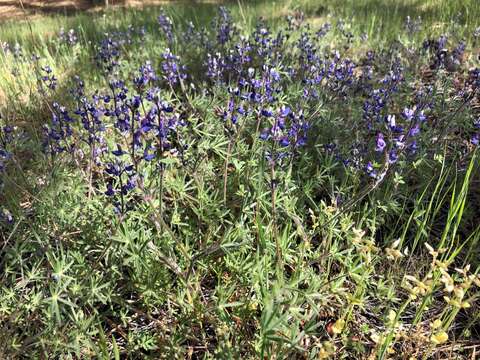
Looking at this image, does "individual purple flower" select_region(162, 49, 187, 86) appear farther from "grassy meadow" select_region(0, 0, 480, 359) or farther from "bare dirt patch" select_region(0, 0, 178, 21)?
"bare dirt patch" select_region(0, 0, 178, 21)

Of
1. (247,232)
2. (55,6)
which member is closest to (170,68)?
(247,232)

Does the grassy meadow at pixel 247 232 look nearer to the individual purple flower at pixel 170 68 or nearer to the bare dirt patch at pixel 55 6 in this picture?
the individual purple flower at pixel 170 68

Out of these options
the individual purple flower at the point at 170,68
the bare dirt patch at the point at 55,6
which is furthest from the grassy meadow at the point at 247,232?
the bare dirt patch at the point at 55,6

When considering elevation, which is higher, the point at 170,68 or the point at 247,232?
the point at 170,68

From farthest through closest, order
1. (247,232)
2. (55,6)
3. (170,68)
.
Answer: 1. (55,6)
2. (170,68)
3. (247,232)

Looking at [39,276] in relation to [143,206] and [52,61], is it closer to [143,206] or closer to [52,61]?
[143,206]

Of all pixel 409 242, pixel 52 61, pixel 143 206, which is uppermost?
pixel 52 61

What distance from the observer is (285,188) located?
250 cm

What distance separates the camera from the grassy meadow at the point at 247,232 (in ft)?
6.26

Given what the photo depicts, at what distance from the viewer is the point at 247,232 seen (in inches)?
90.6

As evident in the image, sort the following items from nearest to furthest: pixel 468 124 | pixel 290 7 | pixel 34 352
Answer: pixel 34 352 < pixel 468 124 < pixel 290 7

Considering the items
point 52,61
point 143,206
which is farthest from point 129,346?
point 52,61

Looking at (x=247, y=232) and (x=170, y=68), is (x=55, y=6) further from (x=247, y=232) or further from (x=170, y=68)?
(x=247, y=232)

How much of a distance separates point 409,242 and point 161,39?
4.04 meters
